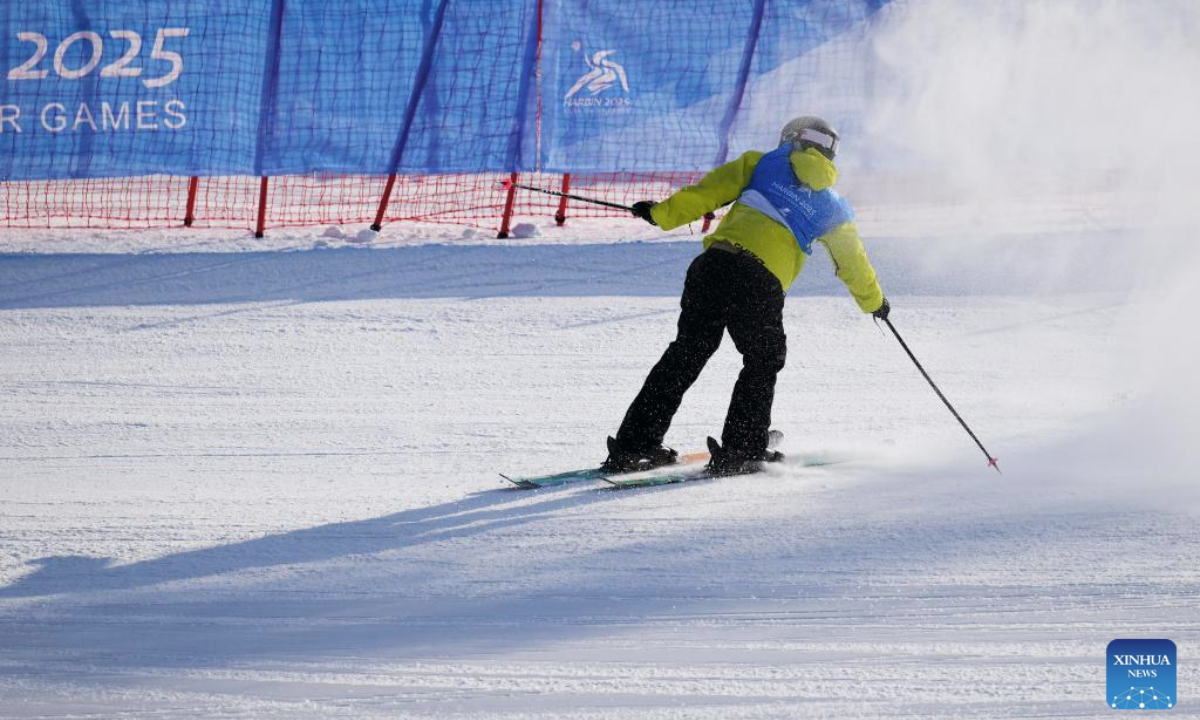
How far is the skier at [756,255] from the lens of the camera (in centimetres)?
541

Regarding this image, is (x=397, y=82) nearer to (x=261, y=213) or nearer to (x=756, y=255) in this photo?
(x=261, y=213)

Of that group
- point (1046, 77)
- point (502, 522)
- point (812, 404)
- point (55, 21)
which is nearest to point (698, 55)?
point (1046, 77)

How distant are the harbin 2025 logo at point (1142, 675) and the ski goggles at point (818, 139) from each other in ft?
7.38

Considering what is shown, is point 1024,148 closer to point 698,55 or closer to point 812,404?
point 698,55

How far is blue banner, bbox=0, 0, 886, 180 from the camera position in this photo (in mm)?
8766

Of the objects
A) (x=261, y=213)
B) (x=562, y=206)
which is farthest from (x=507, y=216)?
(x=261, y=213)

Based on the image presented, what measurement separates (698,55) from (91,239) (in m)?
4.28

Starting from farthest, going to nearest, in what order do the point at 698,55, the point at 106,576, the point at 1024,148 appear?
the point at 1024,148 → the point at 698,55 → the point at 106,576

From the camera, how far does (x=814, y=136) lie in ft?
17.9

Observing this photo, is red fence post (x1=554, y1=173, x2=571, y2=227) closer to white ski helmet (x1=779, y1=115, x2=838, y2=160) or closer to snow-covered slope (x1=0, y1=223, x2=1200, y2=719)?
snow-covered slope (x1=0, y1=223, x2=1200, y2=719)

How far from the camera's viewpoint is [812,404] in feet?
22.7

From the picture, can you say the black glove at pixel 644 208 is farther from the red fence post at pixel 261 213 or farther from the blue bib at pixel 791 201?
the red fence post at pixel 261 213

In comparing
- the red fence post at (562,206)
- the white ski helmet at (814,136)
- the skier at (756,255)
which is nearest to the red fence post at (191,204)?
the red fence post at (562,206)

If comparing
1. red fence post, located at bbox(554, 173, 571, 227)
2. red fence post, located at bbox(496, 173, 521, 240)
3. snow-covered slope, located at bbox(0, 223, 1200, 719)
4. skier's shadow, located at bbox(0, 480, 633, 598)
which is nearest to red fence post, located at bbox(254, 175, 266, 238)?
snow-covered slope, located at bbox(0, 223, 1200, 719)
